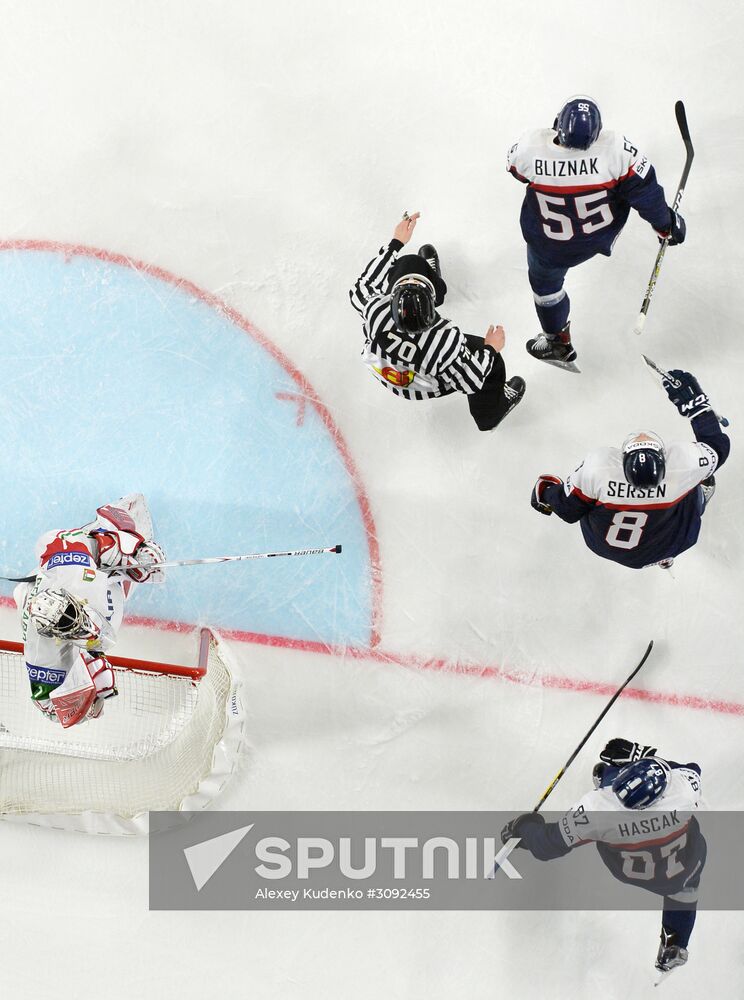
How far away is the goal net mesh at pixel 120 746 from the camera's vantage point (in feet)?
15.1

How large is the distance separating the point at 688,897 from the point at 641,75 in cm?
412

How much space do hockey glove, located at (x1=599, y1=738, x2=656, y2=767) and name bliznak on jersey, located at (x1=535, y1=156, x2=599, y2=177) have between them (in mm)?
2520

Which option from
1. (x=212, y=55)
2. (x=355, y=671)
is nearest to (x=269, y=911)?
(x=355, y=671)

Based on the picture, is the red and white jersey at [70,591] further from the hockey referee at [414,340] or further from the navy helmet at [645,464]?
the navy helmet at [645,464]

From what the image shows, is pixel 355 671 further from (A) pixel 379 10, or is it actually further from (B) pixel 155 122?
(A) pixel 379 10

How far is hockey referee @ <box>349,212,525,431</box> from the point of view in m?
3.61

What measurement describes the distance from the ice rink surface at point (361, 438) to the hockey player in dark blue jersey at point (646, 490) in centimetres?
62

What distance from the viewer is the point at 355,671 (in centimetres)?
467

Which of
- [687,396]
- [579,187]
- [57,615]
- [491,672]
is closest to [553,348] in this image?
[687,396]

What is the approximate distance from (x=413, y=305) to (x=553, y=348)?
49.5 inches

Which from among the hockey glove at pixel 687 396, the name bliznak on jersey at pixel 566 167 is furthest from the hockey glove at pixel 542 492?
the name bliznak on jersey at pixel 566 167

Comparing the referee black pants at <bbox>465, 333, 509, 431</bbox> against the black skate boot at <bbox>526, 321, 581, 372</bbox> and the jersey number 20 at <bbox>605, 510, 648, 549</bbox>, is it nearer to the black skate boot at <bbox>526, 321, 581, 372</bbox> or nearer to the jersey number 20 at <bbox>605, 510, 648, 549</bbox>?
the black skate boot at <bbox>526, 321, 581, 372</bbox>

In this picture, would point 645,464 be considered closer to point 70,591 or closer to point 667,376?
point 667,376

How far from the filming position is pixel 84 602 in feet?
12.6
